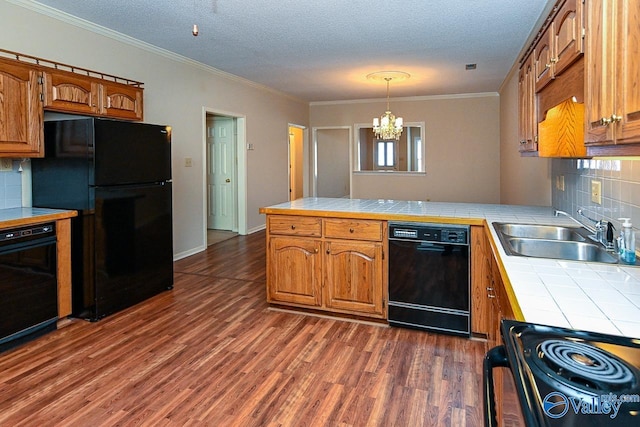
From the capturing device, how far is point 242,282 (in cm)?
427

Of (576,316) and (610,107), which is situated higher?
(610,107)

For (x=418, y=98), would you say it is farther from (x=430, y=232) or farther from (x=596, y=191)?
(x=596, y=191)

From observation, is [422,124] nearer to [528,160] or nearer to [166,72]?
[528,160]

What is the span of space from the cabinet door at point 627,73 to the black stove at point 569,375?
49 centimetres

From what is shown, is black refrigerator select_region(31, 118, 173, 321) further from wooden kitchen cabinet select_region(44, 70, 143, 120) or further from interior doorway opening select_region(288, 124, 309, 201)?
interior doorway opening select_region(288, 124, 309, 201)

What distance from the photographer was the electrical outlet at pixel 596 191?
7.08ft

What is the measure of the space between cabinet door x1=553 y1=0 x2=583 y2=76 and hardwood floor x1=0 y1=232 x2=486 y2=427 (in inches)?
63.0

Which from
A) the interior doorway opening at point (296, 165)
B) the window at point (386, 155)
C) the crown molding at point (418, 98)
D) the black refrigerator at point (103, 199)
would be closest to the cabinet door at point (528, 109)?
the black refrigerator at point (103, 199)

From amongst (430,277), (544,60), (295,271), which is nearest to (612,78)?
(544,60)

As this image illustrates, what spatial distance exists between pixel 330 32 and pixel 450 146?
187 inches

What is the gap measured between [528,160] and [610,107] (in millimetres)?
3874

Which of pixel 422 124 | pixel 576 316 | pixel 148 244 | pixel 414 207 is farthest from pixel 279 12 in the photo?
pixel 422 124

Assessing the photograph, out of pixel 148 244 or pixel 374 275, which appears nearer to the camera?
pixel 374 275

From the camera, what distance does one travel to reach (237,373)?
7.95ft
